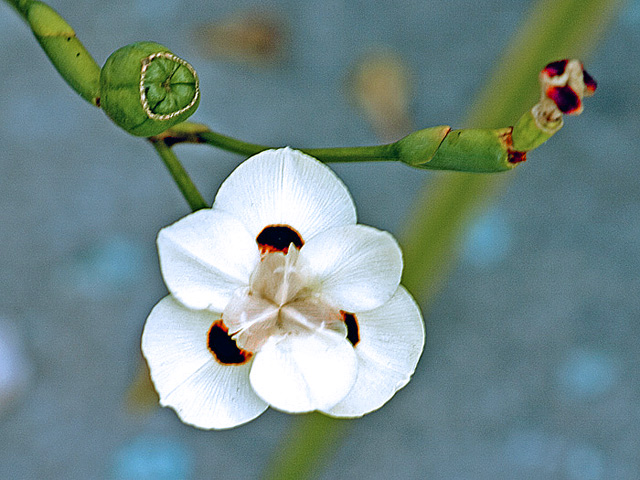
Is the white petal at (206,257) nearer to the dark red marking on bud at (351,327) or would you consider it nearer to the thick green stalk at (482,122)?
the dark red marking on bud at (351,327)

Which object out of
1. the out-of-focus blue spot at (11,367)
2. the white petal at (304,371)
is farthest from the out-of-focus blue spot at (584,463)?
the white petal at (304,371)

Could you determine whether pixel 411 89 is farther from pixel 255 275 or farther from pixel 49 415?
pixel 255 275

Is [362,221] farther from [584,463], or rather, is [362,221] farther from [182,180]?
[182,180]

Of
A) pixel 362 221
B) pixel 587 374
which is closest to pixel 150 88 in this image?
pixel 362 221

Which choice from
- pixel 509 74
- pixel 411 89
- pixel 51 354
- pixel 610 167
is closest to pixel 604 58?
pixel 610 167

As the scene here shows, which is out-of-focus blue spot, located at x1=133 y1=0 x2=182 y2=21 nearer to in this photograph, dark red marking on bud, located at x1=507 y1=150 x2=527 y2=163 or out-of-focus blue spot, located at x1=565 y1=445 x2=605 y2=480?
out-of-focus blue spot, located at x1=565 y1=445 x2=605 y2=480

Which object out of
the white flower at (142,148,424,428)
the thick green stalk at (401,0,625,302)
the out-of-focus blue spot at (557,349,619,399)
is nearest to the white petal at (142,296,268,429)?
the white flower at (142,148,424,428)
